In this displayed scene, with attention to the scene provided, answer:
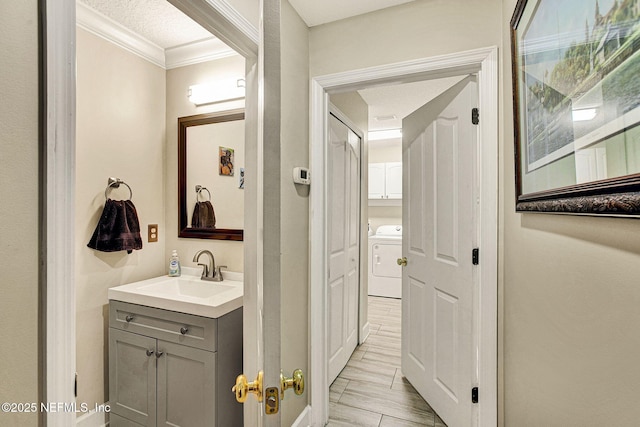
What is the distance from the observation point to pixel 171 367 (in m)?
1.59

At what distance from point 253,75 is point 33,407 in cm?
139

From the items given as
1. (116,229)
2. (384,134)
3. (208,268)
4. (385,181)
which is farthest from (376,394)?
(384,134)

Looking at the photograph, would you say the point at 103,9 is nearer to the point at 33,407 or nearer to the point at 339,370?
the point at 33,407

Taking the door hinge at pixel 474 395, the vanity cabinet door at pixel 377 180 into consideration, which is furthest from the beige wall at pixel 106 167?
the vanity cabinet door at pixel 377 180

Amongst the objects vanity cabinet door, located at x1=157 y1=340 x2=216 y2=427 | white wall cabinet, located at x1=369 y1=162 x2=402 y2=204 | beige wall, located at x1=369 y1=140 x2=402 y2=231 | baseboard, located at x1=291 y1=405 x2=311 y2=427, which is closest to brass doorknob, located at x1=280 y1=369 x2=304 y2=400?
vanity cabinet door, located at x1=157 y1=340 x2=216 y2=427

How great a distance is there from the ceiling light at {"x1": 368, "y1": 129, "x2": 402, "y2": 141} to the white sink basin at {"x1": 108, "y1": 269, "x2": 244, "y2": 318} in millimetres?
3738

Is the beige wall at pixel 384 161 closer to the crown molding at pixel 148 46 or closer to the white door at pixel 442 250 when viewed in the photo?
the white door at pixel 442 250

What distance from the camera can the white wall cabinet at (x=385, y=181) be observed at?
16.3 feet

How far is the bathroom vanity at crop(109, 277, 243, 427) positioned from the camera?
152cm

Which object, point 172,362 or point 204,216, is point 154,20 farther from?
point 172,362

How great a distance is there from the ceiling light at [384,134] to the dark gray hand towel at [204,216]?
3504 millimetres

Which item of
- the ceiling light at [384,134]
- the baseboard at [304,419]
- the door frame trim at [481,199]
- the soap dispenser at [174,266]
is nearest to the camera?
the door frame trim at [481,199]

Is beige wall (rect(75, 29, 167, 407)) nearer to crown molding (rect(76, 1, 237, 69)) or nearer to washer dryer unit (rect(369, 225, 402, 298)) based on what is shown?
crown molding (rect(76, 1, 237, 69))

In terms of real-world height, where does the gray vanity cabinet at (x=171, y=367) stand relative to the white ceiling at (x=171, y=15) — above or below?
below
